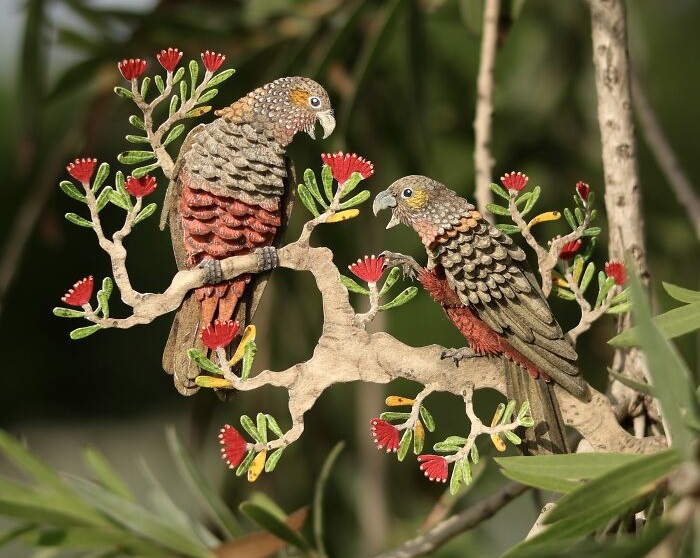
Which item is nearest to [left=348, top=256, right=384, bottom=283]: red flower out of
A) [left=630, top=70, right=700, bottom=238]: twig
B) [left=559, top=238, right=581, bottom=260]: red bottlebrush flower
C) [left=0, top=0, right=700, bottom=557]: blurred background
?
[left=559, top=238, right=581, bottom=260]: red bottlebrush flower

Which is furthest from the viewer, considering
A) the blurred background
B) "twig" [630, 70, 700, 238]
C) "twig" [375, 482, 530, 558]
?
the blurred background

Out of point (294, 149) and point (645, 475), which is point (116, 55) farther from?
point (645, 475)

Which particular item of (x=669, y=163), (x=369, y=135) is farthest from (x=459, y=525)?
(x=369, y=135)

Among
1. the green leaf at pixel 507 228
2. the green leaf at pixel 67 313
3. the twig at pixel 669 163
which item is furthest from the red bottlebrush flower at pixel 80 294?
the twig at pixel 669 163

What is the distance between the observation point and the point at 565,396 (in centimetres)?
46

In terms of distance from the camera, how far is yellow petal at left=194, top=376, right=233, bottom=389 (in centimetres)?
43

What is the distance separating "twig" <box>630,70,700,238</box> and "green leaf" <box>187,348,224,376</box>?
486 mm

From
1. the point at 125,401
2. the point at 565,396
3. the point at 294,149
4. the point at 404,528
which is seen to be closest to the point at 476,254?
the point at 565,396

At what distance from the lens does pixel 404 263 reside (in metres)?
0.45

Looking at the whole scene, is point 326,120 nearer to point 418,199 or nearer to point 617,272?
point 418,199

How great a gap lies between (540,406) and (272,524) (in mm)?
149

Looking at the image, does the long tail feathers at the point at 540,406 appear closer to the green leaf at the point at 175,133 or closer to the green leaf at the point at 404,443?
the green leaf at the point at 404,443

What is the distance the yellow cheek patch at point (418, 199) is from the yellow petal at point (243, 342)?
101 millimetres

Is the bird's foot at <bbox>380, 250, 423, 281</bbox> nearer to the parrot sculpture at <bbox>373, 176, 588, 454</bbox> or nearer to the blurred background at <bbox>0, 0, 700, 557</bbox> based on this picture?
the parrot sculpture at <bbox>373, 176, 588, 454</bbox>
